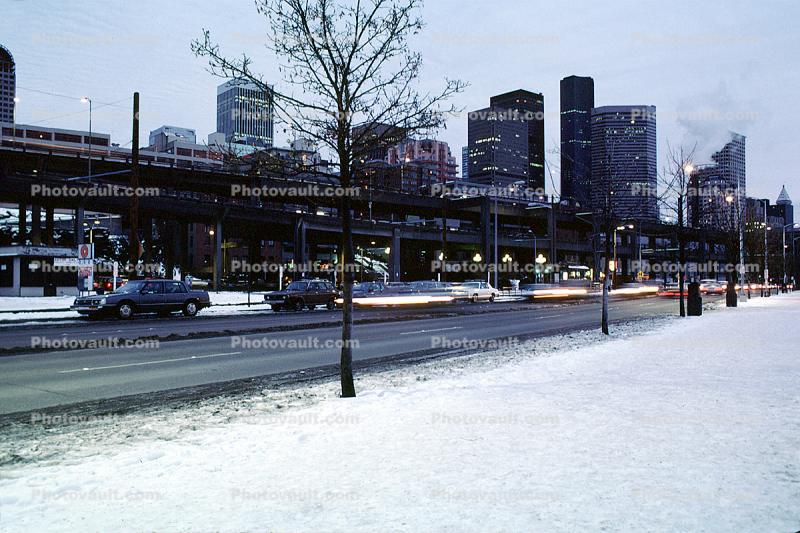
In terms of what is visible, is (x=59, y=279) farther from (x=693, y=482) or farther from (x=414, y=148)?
(x=693, y=482)

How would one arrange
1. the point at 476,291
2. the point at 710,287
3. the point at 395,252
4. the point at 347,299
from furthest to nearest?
the point at 395,252 < the point at 710,287 < the point at 476,291 < the point at 347,299

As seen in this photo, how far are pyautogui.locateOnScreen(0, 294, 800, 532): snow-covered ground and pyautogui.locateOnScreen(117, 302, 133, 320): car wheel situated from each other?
19919mm

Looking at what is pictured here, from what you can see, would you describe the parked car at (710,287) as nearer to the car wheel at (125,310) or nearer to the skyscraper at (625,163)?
the skyscraper at (625,163)

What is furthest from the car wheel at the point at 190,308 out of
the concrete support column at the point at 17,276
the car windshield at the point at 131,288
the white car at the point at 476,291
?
the concrete support column at the point at 17,276

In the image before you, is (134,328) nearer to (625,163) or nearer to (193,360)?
(193,360)

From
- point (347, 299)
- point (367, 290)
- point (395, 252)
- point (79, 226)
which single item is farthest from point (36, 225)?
point (347, 299)

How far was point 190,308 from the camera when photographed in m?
29.1

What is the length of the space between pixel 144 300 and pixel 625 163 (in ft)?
73.0

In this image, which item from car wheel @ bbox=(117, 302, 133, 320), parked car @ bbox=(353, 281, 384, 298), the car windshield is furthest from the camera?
parked car @ bbox=(353, 281, 384, 298)

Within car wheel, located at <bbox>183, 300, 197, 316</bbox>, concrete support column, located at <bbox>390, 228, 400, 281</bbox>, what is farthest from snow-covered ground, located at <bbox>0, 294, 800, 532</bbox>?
concrete support column, located at <bbox>390, 228, 400, 281</bbox>

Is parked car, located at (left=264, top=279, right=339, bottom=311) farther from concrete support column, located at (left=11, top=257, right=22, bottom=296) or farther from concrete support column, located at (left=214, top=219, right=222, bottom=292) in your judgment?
concrete support column, located at (left=214, top=219, right=222, bottom=292)

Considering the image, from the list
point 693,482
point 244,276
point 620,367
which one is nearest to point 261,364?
point 620,367

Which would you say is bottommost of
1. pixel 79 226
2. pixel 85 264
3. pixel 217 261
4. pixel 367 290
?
pixel 367 290

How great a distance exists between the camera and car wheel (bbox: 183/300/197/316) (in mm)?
28891
